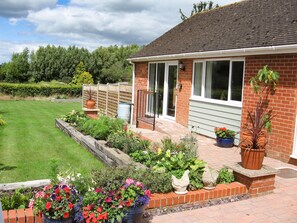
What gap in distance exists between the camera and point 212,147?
861 cm

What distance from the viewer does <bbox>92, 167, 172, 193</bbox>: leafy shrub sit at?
4098 millimetres

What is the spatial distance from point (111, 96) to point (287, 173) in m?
Result: 11.7

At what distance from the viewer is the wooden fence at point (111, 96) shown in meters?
15.6

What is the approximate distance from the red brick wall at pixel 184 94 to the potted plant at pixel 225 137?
2569 millimetres

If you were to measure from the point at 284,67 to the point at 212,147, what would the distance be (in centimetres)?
280

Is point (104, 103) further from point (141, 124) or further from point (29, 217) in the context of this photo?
point (29, 217)

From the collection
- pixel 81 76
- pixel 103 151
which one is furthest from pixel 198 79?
pixel 81 76

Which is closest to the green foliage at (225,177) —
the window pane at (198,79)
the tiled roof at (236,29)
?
the tiled roof at (236,29)

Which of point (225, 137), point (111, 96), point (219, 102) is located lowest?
point (225, 137)

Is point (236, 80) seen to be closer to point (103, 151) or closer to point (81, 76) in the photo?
point (103, 151)

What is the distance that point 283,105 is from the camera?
750 centimetres

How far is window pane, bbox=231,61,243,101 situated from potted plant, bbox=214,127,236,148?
1.07m

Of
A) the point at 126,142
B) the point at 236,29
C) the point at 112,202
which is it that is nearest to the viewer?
the point at 112,202

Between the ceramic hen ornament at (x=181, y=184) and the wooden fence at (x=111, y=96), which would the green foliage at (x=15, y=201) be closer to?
the ceramic hen ornament at (x=181, y=184)
